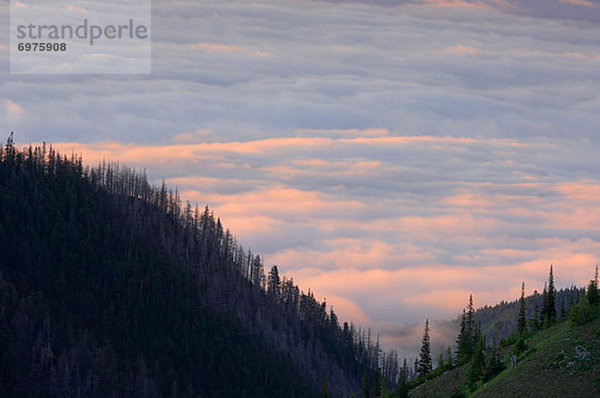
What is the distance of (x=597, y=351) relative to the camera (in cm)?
19950

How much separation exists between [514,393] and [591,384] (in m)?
16.5

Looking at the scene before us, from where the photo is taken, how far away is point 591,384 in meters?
188

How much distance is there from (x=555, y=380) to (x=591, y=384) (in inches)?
376

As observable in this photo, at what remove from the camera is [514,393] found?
7835 inches

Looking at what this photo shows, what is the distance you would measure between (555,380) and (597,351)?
35.1ft

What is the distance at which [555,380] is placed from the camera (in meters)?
196

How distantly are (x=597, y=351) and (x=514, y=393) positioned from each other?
59.4 feet

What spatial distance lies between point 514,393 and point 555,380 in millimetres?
8280

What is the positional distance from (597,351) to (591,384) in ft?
42.5
